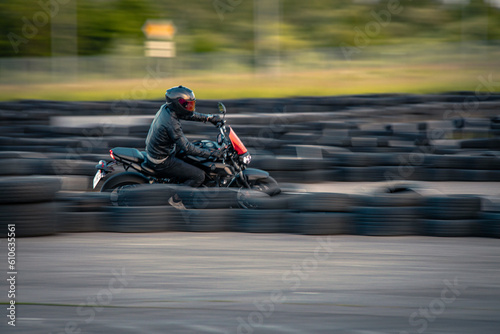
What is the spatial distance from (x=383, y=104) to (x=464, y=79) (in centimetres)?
1218

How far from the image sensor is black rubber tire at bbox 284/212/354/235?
20.2 ft

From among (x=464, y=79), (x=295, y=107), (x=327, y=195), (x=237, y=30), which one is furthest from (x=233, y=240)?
(x=237, y=30)

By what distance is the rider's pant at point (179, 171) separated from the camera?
7133 mm

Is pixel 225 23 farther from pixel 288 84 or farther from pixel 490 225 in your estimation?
pixel 490 225

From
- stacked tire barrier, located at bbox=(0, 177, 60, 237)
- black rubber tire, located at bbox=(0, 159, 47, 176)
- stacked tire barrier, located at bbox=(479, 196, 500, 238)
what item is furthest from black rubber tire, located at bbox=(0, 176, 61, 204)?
stacked tire barrier, located at bbox=(479, 196, 500, 238)

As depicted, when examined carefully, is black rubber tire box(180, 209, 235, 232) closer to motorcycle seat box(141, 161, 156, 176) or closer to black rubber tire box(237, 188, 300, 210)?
black rubber tire box(237, 188, 300, 210)

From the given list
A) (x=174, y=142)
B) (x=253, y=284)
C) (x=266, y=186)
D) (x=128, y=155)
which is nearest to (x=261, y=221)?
(x=266, y=186)

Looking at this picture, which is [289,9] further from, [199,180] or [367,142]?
[199,180]

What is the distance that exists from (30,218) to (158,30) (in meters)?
29.5

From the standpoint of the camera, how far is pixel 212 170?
7.28 meters

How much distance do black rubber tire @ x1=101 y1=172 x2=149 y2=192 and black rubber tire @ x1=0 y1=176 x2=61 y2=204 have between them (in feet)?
3.54

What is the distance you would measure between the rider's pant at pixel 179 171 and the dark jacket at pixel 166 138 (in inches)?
3.5

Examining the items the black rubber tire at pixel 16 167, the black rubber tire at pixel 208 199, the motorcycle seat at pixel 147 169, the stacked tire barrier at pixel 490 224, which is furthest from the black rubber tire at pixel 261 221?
the black rubber tire at pixel 16 167

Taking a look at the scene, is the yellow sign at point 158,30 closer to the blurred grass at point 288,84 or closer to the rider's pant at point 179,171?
the blurred grass at point 288,84
